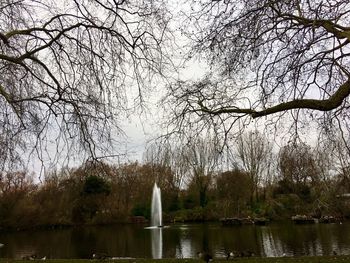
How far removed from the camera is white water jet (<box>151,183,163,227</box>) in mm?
37156

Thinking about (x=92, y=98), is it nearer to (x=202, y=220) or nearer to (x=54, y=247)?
(x=54, y=247)

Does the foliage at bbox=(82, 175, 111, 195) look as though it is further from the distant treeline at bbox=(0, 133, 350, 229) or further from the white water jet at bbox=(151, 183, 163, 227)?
the white water jet at bbox=(151, 183, 163, 227)

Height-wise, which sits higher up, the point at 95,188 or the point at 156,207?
the point at 95,188

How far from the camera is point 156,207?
39219mm

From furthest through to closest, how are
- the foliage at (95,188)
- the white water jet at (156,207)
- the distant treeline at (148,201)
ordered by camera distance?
the white water jet at (156,207) → the foliage at (95,188) → the distant treeline at (148,201)

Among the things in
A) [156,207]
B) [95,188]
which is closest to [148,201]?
[156,207]

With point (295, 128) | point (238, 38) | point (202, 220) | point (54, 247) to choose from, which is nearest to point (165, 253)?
point (54, 247)

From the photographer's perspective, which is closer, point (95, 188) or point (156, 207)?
point (95, 188)

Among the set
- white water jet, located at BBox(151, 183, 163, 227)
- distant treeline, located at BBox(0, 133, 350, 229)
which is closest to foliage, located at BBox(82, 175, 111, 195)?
distant treeline, located at BBox(0, 133, 350, 229)

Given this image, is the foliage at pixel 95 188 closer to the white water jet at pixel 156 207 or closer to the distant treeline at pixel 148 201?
the distant treeline at pixel 148 201

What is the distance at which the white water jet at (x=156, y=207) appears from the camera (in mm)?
37156

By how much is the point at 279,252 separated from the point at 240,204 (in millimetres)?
22819

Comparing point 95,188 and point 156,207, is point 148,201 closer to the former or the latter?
point 156,207

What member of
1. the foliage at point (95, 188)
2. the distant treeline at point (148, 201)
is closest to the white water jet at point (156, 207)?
the distant treeline at point (148, 201)
